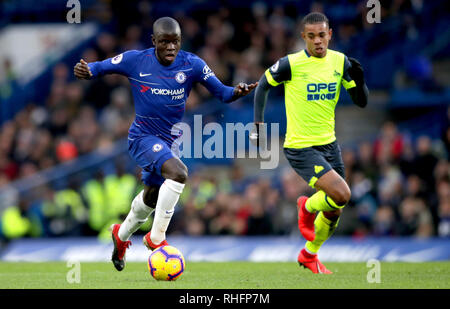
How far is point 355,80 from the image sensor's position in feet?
33.1

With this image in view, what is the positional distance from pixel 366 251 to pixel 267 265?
3.20 metres

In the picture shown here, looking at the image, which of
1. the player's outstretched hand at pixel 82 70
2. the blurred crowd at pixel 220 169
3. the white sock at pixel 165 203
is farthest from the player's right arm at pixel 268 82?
the blurred crowd at pixel 220 169

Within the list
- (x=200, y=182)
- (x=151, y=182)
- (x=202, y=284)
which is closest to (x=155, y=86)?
(x=151, y=182)

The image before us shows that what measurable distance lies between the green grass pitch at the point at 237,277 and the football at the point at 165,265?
4.4 inches

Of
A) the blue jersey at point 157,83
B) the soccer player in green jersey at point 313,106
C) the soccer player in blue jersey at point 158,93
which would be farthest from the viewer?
the soccer player in green jersey at point 313,106

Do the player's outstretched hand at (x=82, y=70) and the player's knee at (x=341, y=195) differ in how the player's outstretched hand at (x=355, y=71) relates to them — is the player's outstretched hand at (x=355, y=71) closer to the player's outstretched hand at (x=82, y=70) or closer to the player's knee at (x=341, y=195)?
the player's knee at (x=341, y=195)

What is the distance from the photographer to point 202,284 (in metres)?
8.81

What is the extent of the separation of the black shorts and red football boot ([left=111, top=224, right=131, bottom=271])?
226cm

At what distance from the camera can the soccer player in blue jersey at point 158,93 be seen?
9.46 m

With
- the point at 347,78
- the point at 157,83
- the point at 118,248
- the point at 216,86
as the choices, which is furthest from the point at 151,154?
the point at 347,78

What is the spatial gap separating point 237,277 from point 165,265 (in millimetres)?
1059

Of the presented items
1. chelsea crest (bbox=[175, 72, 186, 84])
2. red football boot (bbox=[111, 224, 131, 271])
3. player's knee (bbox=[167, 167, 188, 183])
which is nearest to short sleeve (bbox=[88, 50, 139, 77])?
chelsea crest (bbox=[175, 72, 186, 84])

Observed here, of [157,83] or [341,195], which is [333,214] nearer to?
[341,195]
